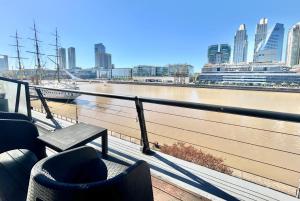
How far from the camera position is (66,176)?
34.0 inches

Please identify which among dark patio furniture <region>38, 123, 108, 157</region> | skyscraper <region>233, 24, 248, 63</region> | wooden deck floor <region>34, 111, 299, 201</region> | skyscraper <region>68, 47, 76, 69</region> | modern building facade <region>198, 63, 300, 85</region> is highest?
skyscraper <region>233, 24, 248, 63</region>

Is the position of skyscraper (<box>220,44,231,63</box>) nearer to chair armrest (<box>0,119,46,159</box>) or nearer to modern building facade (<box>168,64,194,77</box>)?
modern building facade (<box>168,64,194,77</box>)

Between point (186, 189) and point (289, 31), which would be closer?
point (186, 189)

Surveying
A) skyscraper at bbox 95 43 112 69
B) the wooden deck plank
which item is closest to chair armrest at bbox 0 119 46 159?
the wooden deck plank

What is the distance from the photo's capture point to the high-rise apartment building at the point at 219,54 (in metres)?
107

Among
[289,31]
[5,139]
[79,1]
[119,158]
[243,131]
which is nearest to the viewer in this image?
[5,139]

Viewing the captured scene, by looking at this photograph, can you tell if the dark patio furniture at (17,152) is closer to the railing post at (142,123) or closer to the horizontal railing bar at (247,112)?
the railing post at (142,123)

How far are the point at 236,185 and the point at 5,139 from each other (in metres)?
1.91

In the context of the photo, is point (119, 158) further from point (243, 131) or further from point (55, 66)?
point (55, 66)

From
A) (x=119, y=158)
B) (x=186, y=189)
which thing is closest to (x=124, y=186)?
(x=186, y=189)

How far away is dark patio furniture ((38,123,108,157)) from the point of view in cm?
142

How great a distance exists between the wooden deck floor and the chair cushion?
92 centimetres

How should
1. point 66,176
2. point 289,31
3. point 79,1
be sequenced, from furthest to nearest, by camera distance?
point 289,31
point 79,1
point 66,176

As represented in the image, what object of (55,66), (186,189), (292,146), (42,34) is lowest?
(292,146)
